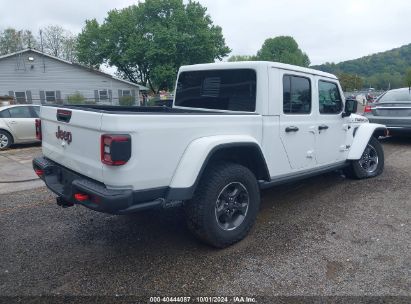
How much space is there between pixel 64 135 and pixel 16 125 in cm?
799

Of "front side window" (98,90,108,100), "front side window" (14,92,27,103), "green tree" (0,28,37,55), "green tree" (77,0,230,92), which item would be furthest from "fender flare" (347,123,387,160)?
"green tree" (0,28,37,55)

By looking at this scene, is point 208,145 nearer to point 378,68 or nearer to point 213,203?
point 213,203

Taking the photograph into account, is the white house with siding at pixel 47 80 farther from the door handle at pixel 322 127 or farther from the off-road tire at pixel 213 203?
the off-road tire at pixel 213 203

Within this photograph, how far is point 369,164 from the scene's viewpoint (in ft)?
19.7

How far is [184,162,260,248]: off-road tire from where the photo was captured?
317 cm

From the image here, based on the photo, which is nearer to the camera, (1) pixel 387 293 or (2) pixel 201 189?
(1) pixel 387 293

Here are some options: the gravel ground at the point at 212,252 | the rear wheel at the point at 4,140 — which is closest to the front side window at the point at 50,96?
the rear wheel at the point at 4,140

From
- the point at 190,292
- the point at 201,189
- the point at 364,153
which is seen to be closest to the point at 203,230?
the point at 201,189

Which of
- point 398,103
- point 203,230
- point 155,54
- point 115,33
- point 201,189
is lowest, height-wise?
point 203,230

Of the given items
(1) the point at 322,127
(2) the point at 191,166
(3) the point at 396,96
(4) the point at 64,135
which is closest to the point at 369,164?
(1) the point at 322,127

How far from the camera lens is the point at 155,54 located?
32656mm

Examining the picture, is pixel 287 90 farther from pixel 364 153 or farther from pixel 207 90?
pixel 364 153

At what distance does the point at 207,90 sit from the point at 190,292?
8.50 feet

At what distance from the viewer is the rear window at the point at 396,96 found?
8810 millimetres
